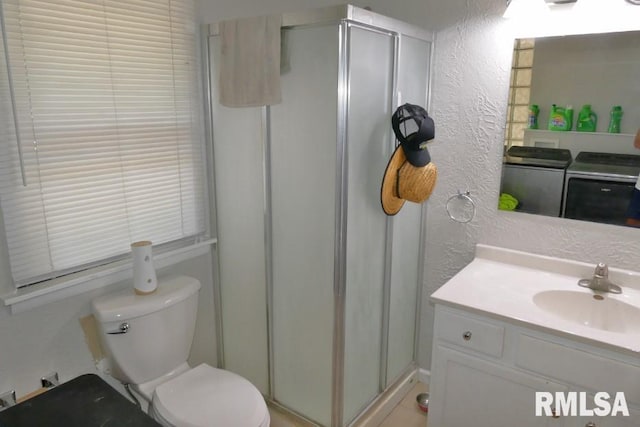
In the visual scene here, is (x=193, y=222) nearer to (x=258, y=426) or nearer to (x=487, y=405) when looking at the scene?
(x=258, y=426)

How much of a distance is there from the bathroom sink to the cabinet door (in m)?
0.34

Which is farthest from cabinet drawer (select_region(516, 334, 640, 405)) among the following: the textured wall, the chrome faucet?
the textured wall

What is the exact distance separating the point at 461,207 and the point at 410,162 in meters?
0.50

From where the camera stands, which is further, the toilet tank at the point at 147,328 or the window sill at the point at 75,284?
the toilet tank at the point at 147,328

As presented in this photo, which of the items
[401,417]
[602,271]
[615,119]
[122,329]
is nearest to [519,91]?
[615,119]

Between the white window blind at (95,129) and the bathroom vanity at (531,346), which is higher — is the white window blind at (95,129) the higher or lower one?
the higher one

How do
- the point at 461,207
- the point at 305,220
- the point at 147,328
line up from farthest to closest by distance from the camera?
the point at 461,207
the point at 305,220
the point at 147,328

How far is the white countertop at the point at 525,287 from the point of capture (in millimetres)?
1553

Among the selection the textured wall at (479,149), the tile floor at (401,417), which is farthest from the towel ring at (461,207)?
the tile floor at (401,417)

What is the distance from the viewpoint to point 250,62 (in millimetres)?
1923

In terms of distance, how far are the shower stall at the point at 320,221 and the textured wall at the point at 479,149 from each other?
0.37 ft

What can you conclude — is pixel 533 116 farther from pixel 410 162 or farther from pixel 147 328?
pixel 147 328

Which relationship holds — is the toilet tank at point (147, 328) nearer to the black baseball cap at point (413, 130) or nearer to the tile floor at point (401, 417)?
the tile floor at point (401, 417)

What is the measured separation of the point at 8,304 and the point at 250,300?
0.99m
